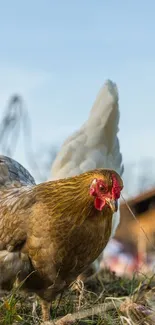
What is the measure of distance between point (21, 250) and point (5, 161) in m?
1.05

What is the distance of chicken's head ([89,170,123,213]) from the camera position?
114 inches

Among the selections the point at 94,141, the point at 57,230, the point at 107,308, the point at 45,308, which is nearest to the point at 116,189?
the point at 57,230

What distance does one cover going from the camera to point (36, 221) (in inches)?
123

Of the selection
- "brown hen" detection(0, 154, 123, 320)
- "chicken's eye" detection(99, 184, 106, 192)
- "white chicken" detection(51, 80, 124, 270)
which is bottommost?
"brown hen" detection(0, 154, 123, 320)

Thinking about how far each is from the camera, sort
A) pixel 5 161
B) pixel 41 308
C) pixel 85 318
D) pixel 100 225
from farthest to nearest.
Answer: pixel 5 161, pixel 41 308, pixel 100 225, pixel 85 318

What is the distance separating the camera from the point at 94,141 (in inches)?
202

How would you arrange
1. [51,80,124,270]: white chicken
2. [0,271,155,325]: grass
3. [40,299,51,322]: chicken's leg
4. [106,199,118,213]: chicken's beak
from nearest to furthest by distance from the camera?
1. [0,271,155,325]: grass
2. [106,199,118,213]: chicken's beak
3. [40,299,51,322]: chicken's leg
4. [51,80,124,270]: white chicken

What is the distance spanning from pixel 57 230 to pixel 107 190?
35cm

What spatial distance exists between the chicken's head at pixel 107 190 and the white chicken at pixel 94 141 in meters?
2.02

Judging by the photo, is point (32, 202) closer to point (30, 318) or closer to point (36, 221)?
point (36, 221)

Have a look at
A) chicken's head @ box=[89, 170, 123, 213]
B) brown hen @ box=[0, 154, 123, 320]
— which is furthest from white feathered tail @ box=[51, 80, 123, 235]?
chicken's head @ box=[89, 170, 123, 213]

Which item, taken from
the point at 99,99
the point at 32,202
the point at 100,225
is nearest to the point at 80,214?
the point at 100,225

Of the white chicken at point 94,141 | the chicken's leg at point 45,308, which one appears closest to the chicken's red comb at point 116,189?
the chicken's leg at point 45,308

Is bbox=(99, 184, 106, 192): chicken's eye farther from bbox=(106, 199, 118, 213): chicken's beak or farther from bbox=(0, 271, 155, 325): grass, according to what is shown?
bbox=(0, 271, 155, 325): grass
